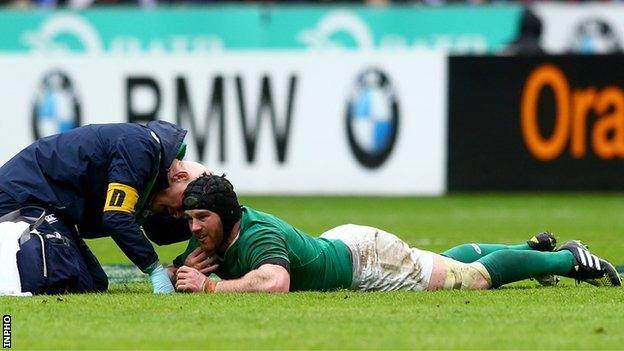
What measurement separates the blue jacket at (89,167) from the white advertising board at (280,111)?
404 inches

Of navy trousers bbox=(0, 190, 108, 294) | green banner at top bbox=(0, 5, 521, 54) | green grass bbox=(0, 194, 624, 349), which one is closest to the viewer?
green grass bbox=(0, 194, 624, 349)

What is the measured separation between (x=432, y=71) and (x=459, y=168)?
4.27 ft

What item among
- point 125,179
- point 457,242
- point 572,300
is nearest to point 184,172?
point 125,179

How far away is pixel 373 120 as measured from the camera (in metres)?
20.6

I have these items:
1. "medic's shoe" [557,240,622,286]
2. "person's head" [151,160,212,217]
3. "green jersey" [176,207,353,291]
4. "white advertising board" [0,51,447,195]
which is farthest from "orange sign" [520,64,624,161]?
"person's head" [151,160,212,217]

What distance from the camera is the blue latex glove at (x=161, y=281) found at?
9.92m

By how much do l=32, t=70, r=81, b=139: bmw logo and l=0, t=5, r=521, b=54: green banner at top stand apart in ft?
10.5

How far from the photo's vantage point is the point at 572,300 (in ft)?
31.8

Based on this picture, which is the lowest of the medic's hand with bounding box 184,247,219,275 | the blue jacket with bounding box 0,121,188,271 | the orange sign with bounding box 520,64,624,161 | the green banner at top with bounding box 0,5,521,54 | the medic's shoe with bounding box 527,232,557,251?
the orange sign with bounding box 520,64,624,161

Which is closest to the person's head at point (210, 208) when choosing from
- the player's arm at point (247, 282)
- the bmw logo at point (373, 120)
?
the player's arm at point (247, 282)

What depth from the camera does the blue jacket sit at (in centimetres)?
987

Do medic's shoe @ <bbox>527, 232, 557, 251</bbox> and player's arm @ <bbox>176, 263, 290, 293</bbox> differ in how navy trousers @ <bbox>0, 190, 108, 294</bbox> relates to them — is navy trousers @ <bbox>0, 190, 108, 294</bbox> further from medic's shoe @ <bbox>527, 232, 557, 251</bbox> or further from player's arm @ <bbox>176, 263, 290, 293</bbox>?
medic's shoe @ <bbox>527, 232, 557, 251</bbox>

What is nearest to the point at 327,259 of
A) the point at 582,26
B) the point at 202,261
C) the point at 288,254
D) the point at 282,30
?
the point at 288,254

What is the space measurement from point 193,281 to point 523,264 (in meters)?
2.11
